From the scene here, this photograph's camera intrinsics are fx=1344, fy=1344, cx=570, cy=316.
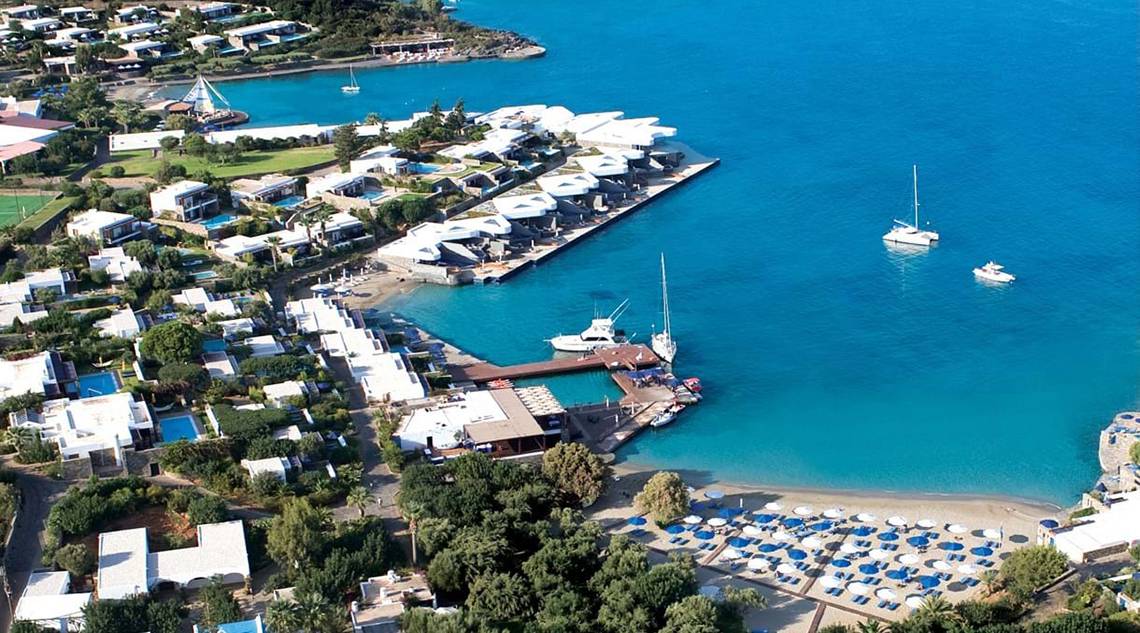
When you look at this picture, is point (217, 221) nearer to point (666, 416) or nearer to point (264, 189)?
point (264, 189)

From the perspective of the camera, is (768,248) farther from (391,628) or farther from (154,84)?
(154,84)

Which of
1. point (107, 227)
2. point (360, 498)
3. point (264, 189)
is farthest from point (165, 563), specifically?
point (264, 189)

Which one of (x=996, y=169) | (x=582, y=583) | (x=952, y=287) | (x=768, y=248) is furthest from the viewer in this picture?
(x=996, y=169)

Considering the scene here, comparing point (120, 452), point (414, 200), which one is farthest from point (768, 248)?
point (120, 452)

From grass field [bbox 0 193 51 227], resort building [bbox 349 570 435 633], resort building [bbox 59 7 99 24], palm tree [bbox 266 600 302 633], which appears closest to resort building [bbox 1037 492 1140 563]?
resort building [bbox 349 570 435 633]

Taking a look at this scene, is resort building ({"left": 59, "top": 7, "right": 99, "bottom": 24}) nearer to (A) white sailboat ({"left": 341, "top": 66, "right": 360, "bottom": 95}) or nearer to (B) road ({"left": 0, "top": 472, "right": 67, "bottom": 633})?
(A) white sailboat ({"left": 341, "top": 66, "right": 360, "bottom": 95})

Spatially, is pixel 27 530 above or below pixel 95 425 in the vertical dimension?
below
